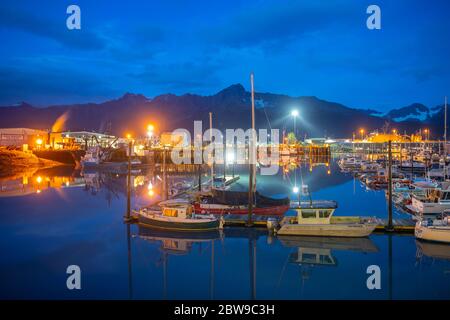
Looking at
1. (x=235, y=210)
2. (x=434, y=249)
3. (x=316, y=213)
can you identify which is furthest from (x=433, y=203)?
(x=235, y=210)

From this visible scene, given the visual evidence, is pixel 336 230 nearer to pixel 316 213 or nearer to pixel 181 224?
pixel 316 213

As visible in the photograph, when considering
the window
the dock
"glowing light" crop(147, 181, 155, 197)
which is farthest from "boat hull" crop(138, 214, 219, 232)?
"glowing light" crop(147, 181, 155, 197)

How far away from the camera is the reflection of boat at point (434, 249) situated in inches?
653

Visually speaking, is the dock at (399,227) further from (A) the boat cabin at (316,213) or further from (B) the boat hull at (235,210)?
(B) the boat hull at (235,210)

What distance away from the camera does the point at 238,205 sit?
80.3 ft

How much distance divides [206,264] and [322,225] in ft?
20.7

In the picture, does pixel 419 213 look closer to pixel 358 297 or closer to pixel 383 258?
pixel 383 258

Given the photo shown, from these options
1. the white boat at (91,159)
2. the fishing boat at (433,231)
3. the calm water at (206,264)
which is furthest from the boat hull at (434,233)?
the white boat at (91,159)

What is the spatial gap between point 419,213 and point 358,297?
45.6 feet

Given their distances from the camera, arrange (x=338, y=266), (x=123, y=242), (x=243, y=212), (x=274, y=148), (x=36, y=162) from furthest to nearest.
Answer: (x=274, y=148) → (x=36, y=162) → (x=243, y=212) → (x=123, y=242) → (x=338, y=266)

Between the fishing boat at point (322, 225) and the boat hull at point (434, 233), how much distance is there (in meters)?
2.06

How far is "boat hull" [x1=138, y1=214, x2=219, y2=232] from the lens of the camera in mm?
20297
